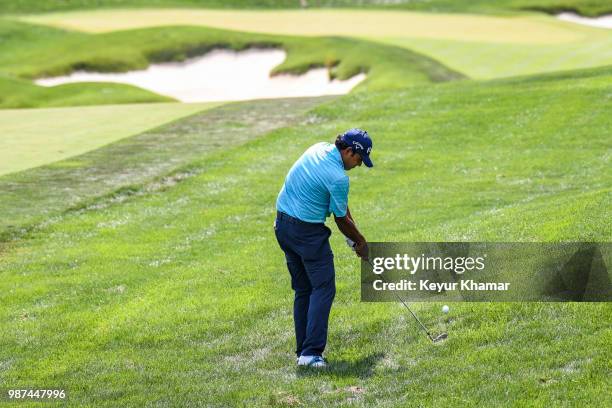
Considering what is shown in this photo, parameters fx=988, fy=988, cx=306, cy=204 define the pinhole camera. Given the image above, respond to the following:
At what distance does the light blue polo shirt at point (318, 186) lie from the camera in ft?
37.5

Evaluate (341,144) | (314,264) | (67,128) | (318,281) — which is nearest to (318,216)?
(314,264)

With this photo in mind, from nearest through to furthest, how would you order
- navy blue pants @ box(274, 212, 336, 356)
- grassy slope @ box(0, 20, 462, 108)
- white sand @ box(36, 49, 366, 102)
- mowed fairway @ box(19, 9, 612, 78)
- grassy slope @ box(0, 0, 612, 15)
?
1. navy blue pants @ box(274, 212, 336, 356)
2. grassy slope @ box(0, 20, 462, 108)
3. mowed fairway @ box(19, 9, 612, 78)
4. white sand @ box(36, 49, 366, 102)
5. grassy slope @ box(0, 0, 612, 15)

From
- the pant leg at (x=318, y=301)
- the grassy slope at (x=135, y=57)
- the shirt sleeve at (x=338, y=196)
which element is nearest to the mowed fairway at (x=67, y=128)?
→ the grassy slope at (x=135, y=57)

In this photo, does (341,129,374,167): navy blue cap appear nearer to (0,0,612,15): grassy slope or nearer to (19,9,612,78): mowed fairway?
(19,9,612,78): mowed fairway

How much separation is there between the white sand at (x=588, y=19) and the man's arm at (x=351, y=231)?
218 feet

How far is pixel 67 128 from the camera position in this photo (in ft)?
121

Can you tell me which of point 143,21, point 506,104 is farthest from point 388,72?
point 143,21

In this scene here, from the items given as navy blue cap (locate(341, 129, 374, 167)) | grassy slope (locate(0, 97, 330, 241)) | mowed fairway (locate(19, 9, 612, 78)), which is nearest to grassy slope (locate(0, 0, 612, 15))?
mowed fairway (locate(19, 9, 612, 78))

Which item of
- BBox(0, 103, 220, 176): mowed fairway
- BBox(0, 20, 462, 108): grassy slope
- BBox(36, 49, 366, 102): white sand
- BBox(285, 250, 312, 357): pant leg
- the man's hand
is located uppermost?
the man's hand

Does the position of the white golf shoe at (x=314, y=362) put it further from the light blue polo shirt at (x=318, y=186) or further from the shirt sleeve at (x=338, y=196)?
the shirt sleeve at (x=338, y=196)

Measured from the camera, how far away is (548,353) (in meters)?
11.1

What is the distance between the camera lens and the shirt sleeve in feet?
37.4

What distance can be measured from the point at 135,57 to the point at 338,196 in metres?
50.8

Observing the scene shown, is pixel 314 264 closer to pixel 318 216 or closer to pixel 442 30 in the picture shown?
pixel 318 216
